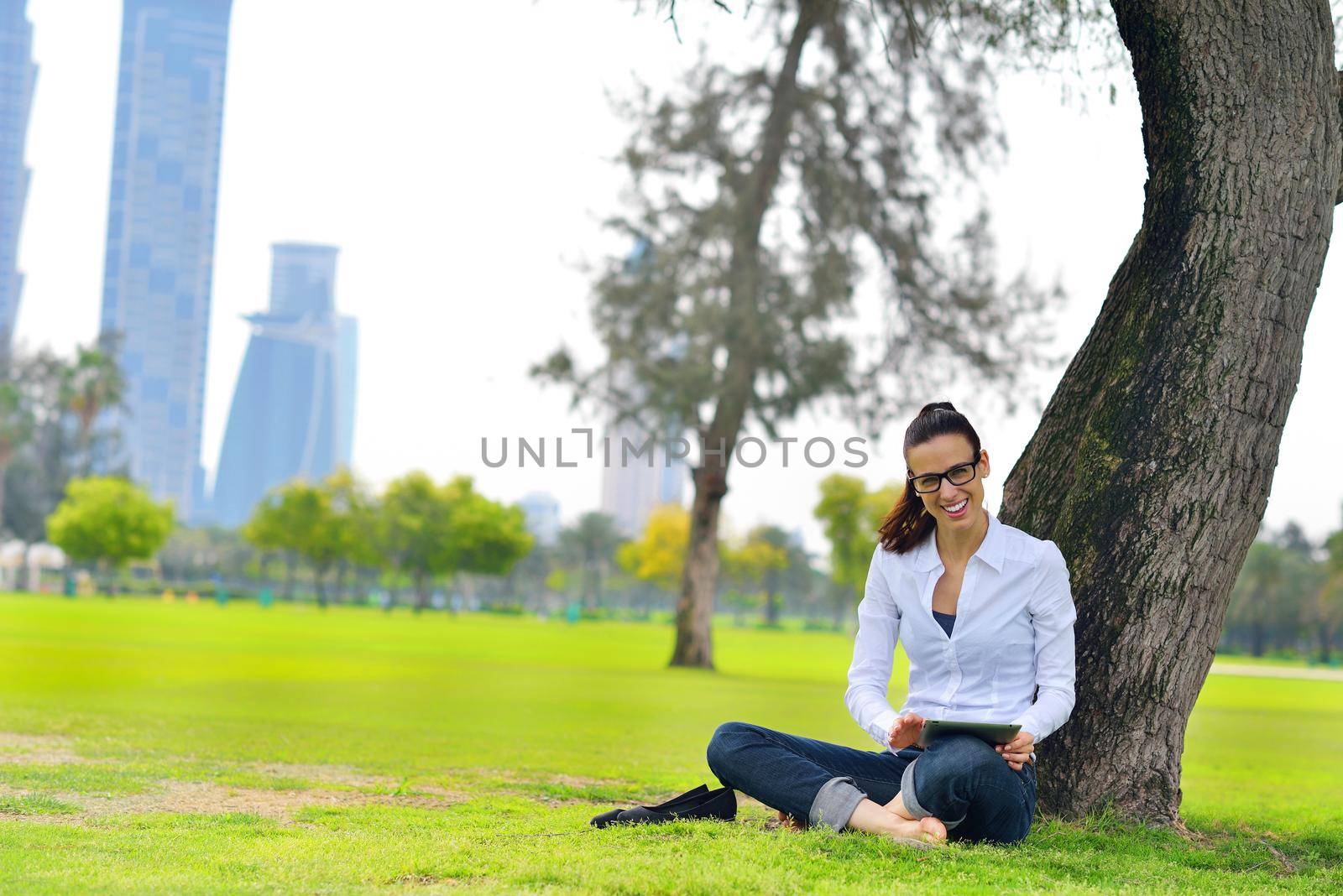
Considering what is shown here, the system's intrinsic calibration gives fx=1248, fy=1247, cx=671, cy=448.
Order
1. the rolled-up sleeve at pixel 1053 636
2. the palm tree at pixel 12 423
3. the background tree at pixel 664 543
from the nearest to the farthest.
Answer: the rolled-up sleeve at pixel 1053 636, the background tree at pixel 664 543, the palm tree at pixel 12 423

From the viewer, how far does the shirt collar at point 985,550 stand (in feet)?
14.4

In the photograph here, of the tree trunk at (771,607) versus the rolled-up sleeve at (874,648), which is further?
the tree trunk at (771,607)

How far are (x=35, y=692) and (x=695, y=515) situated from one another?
1294cm

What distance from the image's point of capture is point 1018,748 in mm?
4156

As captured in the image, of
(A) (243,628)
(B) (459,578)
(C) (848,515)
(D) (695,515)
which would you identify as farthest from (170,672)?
(B) (459,578)

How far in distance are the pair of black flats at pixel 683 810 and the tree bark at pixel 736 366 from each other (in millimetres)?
16644

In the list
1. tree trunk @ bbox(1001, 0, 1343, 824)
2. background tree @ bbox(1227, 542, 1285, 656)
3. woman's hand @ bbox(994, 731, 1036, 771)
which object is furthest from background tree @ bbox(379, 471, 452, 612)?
woman's hand @ bbox(994, 731, 1036, 771)

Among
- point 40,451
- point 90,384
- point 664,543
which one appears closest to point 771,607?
point 664,543

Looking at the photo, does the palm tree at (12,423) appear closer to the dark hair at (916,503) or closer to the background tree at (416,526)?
the background tree at (416,526)

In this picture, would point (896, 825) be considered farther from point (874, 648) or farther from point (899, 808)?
point (874, 648)

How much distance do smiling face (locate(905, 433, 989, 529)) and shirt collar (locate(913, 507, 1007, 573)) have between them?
79 mm

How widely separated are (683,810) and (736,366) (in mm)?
17015

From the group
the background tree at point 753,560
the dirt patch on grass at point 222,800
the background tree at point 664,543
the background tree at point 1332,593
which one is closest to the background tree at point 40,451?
the background tree at point 664,543

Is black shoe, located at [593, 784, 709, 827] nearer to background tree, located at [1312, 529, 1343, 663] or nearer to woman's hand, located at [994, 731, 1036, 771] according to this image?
woman's hand, located at [994, 731, 1036, 771]
